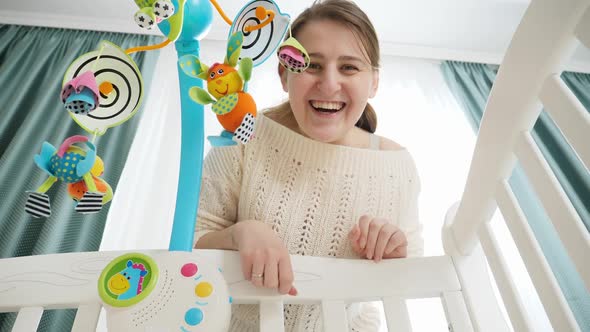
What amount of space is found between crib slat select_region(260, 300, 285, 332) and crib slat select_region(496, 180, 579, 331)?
11.3 inches

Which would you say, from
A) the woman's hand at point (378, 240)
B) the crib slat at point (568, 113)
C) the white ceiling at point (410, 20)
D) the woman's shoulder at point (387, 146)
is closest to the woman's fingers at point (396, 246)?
the woman's hand at point (378, 240)

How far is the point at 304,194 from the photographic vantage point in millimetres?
627

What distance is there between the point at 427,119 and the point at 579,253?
68.4 inches

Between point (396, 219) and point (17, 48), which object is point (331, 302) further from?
point (17, 48)

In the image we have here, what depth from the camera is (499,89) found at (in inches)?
16.5

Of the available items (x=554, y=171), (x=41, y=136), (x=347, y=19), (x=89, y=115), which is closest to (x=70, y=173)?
(x=89, y=115)

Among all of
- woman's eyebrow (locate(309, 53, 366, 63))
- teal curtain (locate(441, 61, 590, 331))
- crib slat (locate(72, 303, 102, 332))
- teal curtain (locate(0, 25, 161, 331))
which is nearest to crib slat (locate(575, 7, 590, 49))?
woman's eyebrow (locate(309, 53, 366, 63))

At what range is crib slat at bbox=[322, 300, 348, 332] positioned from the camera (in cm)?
41

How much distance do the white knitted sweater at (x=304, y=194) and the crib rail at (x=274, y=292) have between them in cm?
14

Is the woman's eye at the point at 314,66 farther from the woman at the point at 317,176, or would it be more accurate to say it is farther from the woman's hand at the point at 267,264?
the woman's hand at the point at 267,264

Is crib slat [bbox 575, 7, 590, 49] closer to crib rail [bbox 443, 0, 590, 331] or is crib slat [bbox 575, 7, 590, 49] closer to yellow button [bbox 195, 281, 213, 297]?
crib rail [bbox 443, 0, 590, 331]

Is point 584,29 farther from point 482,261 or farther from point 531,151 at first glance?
point 482,261

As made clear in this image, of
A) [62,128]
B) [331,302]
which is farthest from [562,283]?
[62,128]

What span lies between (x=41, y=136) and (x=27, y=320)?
1.53 m
